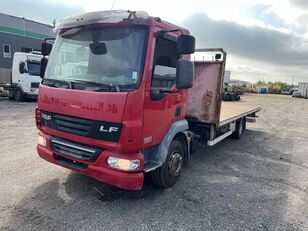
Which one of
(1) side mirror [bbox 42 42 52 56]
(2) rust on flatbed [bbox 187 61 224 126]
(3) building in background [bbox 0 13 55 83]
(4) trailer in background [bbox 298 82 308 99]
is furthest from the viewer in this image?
(4) trailer in background [bbox 298 82 308 99]

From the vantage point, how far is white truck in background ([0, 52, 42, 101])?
14.4m

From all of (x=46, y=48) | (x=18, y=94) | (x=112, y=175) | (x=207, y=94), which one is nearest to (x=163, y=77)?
(x=112, y=175)

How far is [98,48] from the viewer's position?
353cm

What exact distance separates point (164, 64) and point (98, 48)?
921mm

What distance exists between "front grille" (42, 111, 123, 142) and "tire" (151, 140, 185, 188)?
1.10 metres

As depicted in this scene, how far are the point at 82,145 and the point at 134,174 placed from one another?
80 centimetres

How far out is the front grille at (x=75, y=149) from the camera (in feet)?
11.2

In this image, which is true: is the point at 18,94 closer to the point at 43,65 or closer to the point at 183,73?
the point at 43,65

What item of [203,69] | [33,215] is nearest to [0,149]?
[33,215]

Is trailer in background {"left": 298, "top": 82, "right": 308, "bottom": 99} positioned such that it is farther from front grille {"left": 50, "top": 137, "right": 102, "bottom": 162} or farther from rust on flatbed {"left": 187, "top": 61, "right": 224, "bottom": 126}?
front grille {"left": 50, "top": 137, "right": 102, "bottom": 162}

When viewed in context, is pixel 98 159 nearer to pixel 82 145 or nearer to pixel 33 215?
pixel 82 145

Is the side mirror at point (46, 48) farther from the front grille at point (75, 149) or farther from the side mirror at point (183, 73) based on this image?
the side mirror at point (183, 73)

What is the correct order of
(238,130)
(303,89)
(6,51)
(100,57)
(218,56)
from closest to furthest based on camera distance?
1. (100,57)
2. (218,56)
3. (238,130)
4. (6,51)
5. (303,89)

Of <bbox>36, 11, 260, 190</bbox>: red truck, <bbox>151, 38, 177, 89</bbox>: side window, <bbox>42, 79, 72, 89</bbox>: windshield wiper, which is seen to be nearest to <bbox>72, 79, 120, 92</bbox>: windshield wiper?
<bbox>36, 11, 260, 190</bbox>: red truck
